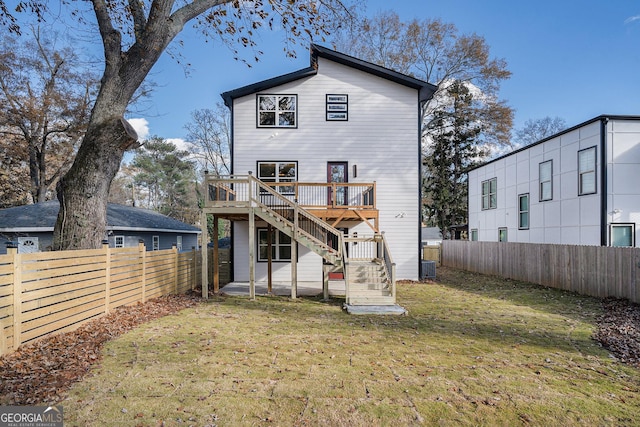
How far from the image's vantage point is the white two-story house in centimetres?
1455

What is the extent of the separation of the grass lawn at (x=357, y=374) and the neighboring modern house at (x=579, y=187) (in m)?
6.00

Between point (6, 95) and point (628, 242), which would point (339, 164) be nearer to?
point (628, 242)

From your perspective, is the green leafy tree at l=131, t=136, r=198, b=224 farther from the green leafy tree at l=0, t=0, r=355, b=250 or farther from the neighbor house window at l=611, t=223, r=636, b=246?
the neighbor house window at l=611, t=223, r=636, b=246

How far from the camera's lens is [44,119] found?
21.6 meters

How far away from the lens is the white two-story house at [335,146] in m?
14.6

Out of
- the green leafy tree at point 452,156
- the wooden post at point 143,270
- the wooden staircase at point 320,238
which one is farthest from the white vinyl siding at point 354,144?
the green leafy tree at point 452,156

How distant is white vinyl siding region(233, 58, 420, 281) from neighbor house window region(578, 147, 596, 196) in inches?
232

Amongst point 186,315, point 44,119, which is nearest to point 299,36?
point 186,315

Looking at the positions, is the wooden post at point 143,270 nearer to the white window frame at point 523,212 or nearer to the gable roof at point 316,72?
the gable roof at point 316,72


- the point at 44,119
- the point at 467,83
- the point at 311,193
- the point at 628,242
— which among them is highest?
the point at 467,83

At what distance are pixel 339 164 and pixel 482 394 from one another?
11552 millimetres

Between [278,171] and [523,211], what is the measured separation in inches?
474

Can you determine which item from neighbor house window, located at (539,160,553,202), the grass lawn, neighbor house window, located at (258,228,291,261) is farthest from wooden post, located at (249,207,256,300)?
neighbor house window, located at (539,160,553,202)

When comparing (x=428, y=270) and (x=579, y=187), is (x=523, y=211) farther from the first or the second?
(x=428, y=270)
